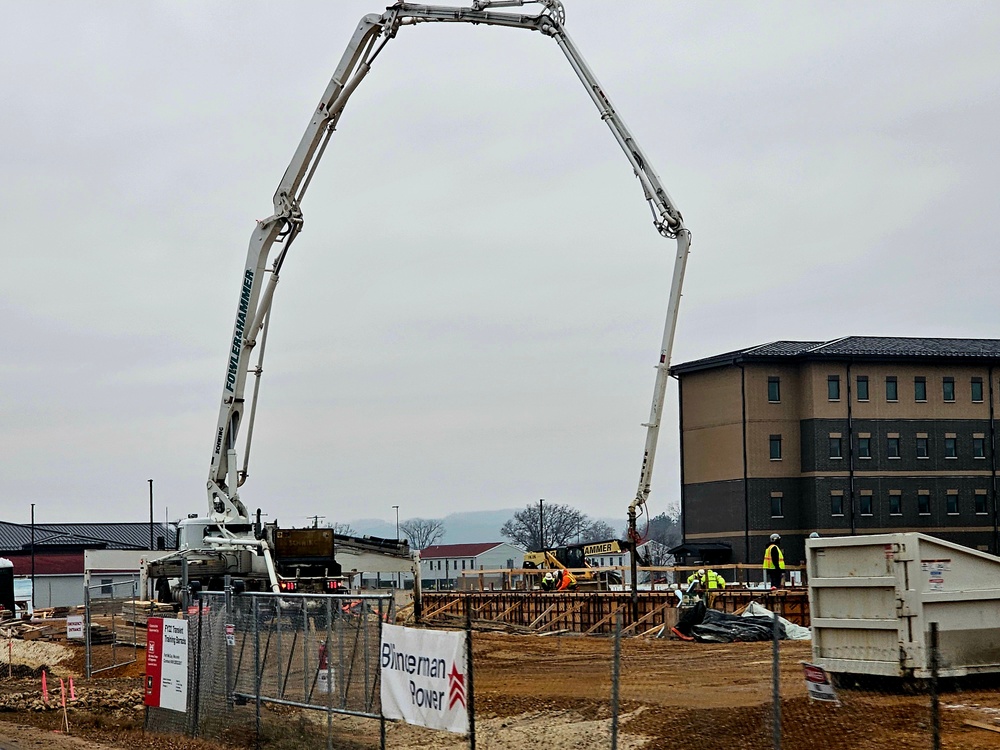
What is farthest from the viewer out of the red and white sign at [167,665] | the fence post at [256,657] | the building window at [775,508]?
the building window at [775,508]

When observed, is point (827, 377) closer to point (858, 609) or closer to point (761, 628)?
point (761, 628)

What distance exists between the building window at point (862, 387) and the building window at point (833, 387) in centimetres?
147

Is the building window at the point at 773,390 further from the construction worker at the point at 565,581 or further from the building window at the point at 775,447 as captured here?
the construction worker at the point at 565,581

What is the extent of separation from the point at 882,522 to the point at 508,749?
208 ft

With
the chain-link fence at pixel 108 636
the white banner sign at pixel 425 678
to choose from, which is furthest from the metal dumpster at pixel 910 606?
the chain-link fence at pixel 108 636

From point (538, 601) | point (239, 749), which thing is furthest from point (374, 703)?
point (538, 601)

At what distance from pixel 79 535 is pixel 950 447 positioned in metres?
79.0

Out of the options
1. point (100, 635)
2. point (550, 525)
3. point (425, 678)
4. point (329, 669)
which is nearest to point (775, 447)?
point (100, 635)

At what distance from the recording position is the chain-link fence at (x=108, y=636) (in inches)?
1101

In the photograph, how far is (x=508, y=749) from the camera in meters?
14.9

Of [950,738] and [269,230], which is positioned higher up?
[269,230]

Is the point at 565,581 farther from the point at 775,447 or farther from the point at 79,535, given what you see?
the point at 79,535

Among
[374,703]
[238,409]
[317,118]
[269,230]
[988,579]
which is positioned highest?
[317,118]

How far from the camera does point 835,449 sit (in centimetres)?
7344
